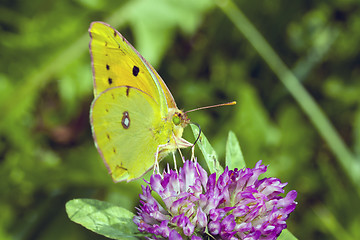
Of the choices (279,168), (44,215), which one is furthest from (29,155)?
(279,168)

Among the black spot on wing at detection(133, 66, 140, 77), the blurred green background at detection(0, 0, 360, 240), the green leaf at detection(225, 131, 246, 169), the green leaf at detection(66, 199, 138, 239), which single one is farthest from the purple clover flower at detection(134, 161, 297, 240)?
the blurred green background at detection(0, 0, 360, 240)

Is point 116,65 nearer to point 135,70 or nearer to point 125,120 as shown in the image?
point 135,70

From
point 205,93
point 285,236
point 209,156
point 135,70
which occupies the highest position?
point 205,93

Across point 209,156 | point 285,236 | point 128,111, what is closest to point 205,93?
point 128,111

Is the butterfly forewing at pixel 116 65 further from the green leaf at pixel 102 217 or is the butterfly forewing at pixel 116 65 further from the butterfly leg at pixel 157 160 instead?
the green leaf at pixel 102 217

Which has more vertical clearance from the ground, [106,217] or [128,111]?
[128,111]

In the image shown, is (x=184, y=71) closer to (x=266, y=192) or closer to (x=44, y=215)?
(x=44, y=215)

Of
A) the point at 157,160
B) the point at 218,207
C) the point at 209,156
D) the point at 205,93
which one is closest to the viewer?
the point at 218,207
